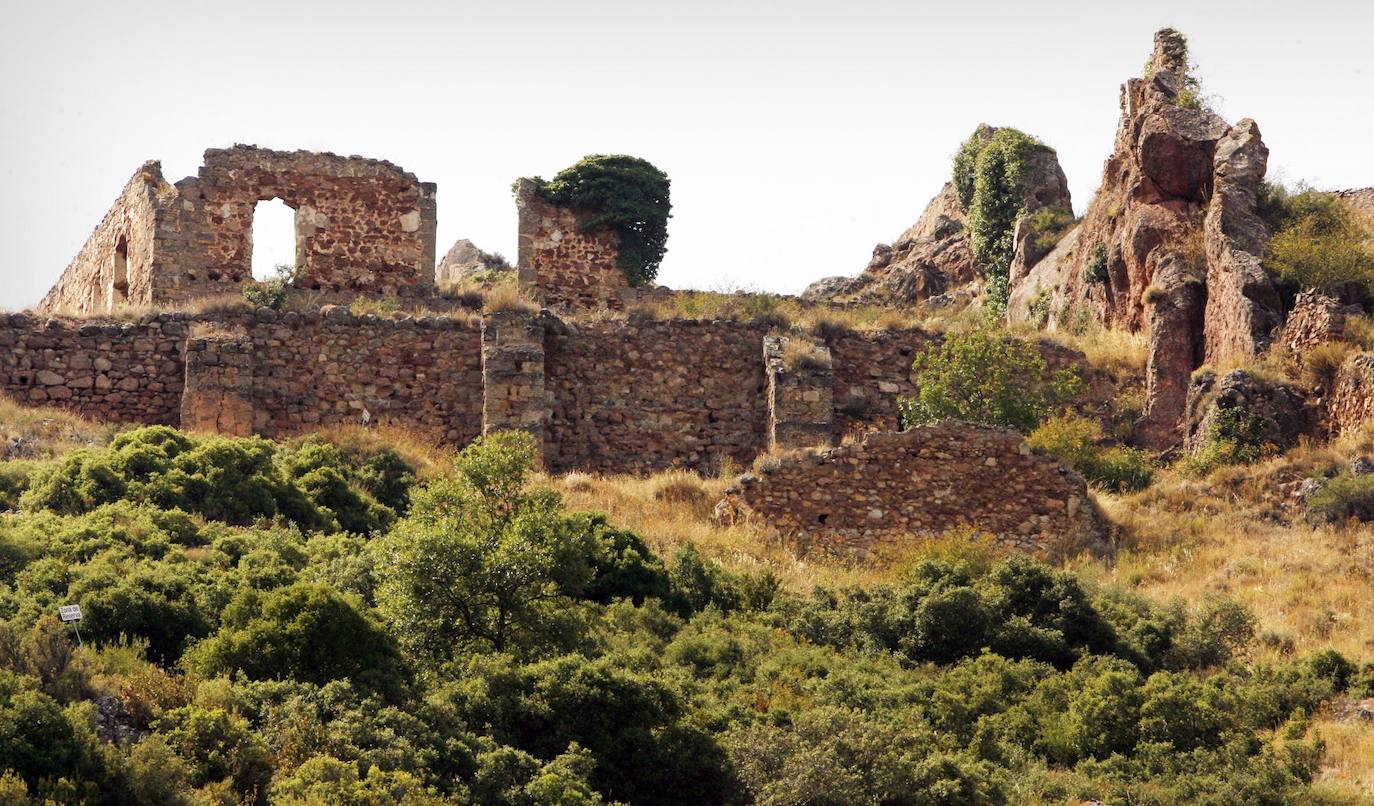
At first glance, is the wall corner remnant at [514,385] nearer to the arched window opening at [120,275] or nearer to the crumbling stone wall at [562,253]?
the crumbling stone wall at [562,253]

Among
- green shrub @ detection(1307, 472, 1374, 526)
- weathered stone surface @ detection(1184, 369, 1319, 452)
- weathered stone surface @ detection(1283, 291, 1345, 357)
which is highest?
weathered stone surface @ detection(1283, 291, 1345, 357)

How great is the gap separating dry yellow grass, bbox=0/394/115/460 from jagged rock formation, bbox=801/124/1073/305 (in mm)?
14073

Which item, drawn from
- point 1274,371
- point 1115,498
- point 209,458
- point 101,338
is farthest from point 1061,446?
point 101,338

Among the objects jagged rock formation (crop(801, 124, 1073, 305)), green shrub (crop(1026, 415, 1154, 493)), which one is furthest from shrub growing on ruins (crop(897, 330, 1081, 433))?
jagged rock formation (crop(801, 124, 1073, 305))

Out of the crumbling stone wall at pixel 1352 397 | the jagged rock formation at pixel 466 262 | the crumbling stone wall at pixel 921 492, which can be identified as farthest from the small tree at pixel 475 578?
the jagged rock formation at pixel 466 262

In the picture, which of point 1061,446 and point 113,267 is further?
point 113,267

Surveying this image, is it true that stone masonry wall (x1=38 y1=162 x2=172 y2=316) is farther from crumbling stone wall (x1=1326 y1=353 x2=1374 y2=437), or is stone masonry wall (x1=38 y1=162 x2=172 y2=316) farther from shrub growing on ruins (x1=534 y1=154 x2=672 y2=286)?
crumbling stone wall (x1=1326 y1=353 x2=1374 y2=437)

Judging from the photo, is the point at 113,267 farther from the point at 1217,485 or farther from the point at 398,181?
the point at 1217,485

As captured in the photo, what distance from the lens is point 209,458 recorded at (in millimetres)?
21969

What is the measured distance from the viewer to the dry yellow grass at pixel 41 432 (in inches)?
910

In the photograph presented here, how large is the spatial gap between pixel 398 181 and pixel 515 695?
15448 mm

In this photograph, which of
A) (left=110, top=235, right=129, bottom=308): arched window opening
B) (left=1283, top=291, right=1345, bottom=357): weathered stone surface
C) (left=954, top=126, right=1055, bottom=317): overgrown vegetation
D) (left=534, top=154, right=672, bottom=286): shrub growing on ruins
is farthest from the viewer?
(left=954, top=126, right=1055, bottom=317): overgrown vegetation

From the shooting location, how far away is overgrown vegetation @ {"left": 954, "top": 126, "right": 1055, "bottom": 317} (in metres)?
35.2

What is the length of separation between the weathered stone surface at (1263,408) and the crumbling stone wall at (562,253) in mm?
9646
